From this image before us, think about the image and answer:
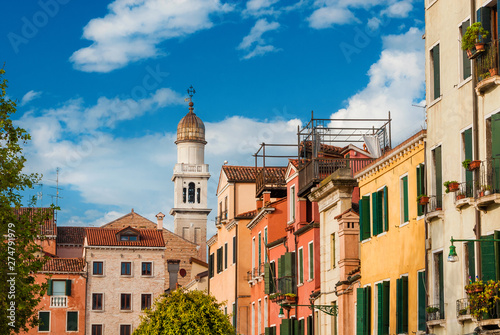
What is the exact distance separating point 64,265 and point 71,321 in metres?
5.49

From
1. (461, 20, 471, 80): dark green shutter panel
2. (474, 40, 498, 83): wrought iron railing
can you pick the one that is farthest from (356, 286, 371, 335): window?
(474, 40, 498, 83): wrought iron railing

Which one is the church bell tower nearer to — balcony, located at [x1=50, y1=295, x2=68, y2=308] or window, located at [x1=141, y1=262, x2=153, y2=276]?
window, located at [x1=141, y1=262, x2=153, y2=276]

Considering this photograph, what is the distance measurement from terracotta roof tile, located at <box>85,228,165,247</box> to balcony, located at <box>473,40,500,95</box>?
72.8 meters

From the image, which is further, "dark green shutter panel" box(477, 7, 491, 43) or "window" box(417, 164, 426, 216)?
"window" box(417, 164, 426, 216)

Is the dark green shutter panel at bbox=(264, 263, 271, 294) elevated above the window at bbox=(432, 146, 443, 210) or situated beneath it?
situated beneath

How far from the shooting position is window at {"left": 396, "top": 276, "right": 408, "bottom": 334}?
30.2m

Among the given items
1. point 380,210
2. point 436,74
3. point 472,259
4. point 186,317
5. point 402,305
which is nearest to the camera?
point 472,259

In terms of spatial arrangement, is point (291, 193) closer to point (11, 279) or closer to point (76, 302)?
point (11, 279)

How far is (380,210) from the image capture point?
3350 centimetres

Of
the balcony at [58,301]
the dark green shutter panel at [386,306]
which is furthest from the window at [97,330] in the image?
the dark green shutter panel at [386,306]

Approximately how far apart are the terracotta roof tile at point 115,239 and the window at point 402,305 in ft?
217

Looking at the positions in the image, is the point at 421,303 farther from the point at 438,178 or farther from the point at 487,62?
the point at 487,62

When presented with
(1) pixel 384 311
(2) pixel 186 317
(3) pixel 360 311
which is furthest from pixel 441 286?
(2) pixel 186 317

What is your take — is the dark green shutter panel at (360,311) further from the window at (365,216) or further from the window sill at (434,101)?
the window sill at (434,101)
